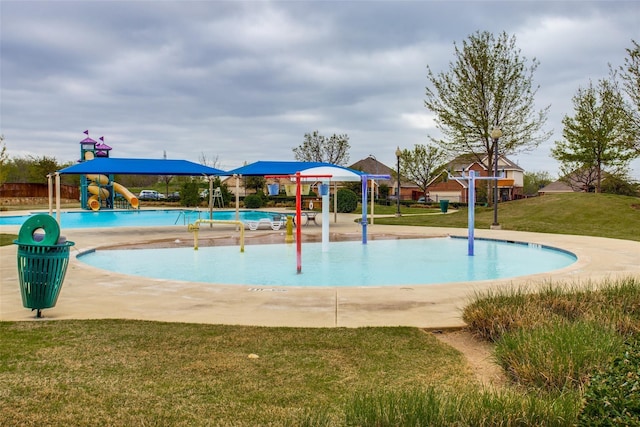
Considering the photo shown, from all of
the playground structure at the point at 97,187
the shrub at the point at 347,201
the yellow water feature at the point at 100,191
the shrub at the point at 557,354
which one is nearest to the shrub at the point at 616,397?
the shrub at the point at 557,354

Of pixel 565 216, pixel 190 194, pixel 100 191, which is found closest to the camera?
pixel 565 216

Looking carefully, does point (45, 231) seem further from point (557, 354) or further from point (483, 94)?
point (483, 94)

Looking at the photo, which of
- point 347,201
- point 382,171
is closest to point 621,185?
point 347,201

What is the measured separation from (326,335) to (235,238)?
12.5 m

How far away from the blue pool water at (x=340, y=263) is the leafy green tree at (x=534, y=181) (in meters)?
72.5

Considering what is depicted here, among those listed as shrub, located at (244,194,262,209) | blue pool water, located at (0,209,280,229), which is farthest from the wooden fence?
shrub, located at (244,194,262,209)

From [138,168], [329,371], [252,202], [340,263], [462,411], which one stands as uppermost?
[138,168]

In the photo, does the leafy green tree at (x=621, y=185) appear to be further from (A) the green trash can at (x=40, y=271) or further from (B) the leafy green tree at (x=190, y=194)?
(A) the green trash can at (x=40, y=271)

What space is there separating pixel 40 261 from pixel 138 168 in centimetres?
1577

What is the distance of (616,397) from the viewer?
2.37 meters

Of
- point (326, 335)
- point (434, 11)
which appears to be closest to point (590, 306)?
point (326, 335)

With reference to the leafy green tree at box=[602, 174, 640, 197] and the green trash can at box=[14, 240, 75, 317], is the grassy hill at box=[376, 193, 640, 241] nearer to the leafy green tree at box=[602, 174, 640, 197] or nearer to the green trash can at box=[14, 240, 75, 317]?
the leafy green tree at box=[602, 174, 640, 197]

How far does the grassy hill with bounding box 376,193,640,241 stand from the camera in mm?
20969

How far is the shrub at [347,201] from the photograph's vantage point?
110 ft
